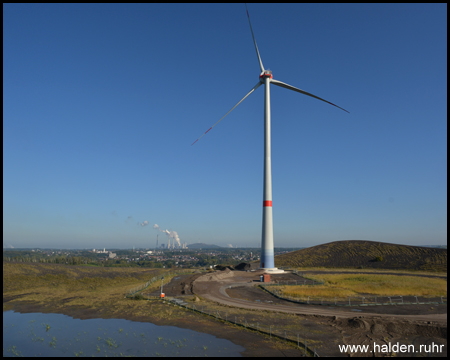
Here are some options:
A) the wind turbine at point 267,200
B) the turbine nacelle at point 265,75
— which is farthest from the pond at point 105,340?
the turbine nacelle at point 265,75

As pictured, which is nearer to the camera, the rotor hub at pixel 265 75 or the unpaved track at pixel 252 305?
the unpaved track at pixel 252 305

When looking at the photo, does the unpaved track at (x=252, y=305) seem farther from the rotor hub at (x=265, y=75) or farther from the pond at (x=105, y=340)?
the rotor hub at (x=265, y=75)

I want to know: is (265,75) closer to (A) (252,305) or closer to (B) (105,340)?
(A) (252,305)

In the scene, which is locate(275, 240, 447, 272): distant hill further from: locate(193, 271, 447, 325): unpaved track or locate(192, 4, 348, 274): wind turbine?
locate(193, 271, 447, 325): unpaved track

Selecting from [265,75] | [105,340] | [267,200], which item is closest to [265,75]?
[265,75]

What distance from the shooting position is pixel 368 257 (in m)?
115

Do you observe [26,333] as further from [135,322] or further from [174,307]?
[174,307]

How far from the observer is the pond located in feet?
92.3

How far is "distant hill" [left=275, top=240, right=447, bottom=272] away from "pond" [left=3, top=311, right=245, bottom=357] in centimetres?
9165

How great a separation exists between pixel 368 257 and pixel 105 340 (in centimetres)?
10998

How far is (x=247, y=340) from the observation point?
30750 millimetres

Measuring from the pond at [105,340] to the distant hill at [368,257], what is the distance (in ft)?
301

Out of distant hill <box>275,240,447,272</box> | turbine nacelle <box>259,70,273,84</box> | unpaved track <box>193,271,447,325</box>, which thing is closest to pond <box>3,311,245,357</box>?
unpaved track <box>193,271,447,325</box>

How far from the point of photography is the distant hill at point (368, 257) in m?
101
